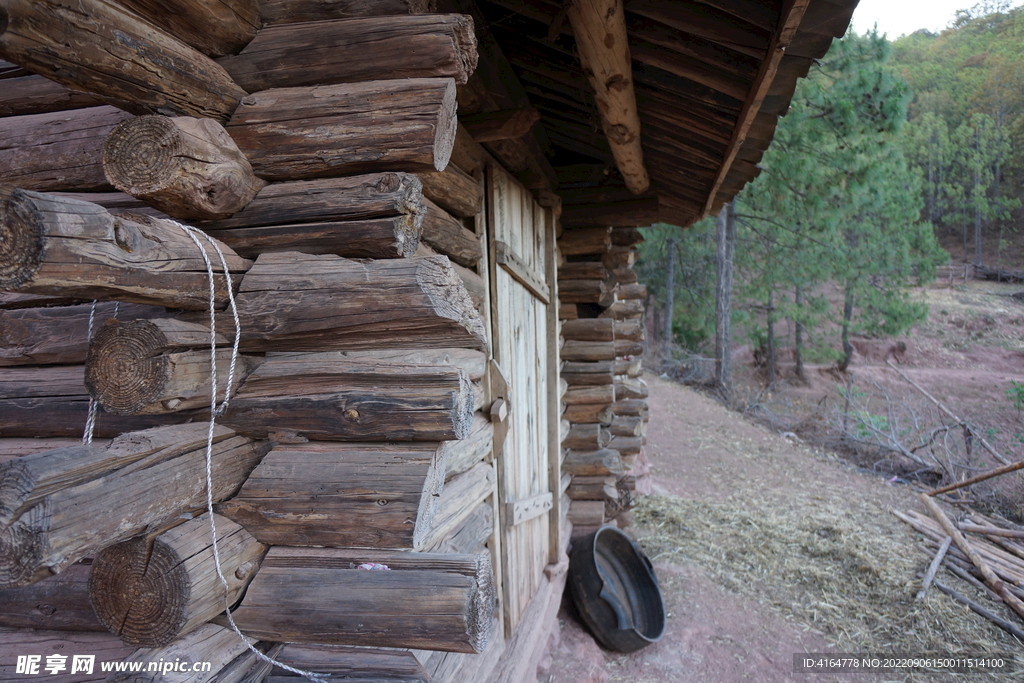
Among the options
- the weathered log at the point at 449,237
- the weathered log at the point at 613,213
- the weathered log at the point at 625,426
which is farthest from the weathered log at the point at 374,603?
the weathered log at the point at 625,426

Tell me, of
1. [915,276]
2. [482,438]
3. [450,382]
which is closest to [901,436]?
[915,276]

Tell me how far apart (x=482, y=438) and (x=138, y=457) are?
65.7 inches

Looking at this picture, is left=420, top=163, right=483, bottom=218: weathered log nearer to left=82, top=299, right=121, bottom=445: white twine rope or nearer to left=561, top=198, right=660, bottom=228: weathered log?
left=82, top=299, right=121, bottom=445: white twine rope

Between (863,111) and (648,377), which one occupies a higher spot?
(863,111)

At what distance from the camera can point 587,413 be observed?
6.02 metres

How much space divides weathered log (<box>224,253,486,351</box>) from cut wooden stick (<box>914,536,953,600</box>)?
5905 millimetres

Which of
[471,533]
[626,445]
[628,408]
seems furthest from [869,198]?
[471,533]

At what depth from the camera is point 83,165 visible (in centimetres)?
179

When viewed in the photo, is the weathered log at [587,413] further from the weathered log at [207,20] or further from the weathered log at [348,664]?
the weathered log at [207,20]

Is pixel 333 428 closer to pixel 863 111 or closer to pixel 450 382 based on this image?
pixel 450 382

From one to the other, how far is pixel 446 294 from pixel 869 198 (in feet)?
48.5

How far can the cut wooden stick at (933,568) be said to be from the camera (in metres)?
5.34

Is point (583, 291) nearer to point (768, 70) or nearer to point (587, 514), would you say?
point (587, 514)

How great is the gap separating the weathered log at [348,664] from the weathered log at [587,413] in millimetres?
4388
